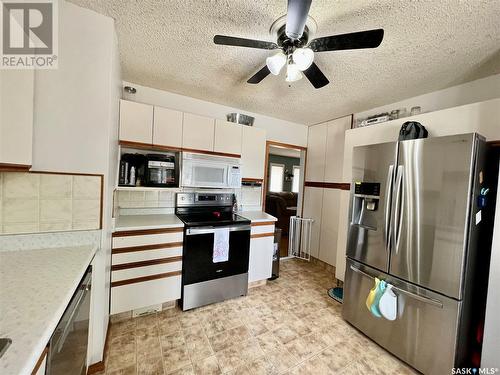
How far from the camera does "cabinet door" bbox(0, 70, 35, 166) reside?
102 cm

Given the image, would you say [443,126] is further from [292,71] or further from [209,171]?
[209,171]

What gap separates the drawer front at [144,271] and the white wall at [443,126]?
2.04 metres

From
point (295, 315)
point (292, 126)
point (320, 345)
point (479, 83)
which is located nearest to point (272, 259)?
point (295, 315)

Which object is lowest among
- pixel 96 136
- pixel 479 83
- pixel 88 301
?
pixel 88 301

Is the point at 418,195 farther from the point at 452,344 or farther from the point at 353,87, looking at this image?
the point at 353,87

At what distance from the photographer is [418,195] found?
157 cm

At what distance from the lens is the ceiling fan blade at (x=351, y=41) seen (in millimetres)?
1079

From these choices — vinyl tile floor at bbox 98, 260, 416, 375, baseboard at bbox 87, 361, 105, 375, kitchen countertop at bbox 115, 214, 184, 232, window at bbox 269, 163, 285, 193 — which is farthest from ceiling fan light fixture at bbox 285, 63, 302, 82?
window at bbox 269, 163, 285, 193

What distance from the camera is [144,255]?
Answer: 1.93 m

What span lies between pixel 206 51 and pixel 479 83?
255 centimetres
